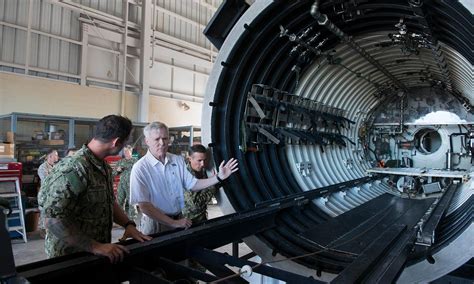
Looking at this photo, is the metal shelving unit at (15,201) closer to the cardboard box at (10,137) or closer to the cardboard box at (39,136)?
the cardboard box at (10,137)

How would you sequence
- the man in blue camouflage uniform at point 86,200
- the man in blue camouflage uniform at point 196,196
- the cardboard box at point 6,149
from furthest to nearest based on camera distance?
1. the cardboard box at point 6,149
2. the man in blue camouflage uniform at point 196,196
3. the man in blue camouflage uniform at point 86,200

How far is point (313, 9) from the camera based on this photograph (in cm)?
304

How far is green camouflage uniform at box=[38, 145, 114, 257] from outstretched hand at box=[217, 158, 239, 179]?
1158mm

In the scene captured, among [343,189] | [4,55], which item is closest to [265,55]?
[343,189]

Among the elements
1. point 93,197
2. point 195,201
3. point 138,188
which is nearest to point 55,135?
point 195,201

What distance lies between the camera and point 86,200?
195 cm

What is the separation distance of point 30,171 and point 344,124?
21.2 feet

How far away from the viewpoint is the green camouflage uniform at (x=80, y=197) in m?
1.79

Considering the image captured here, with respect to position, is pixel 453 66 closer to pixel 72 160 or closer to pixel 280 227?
pixel 280 227

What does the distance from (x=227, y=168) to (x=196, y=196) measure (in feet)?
1.48

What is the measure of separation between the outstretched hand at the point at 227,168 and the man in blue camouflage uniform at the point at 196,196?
0.17 m

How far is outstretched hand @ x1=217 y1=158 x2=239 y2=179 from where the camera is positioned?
3.17 meters

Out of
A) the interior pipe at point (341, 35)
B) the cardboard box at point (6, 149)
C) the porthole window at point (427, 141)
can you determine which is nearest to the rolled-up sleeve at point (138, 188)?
the interior pipe at point (341, 35)

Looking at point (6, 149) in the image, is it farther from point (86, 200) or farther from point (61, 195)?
point (61, 195)
